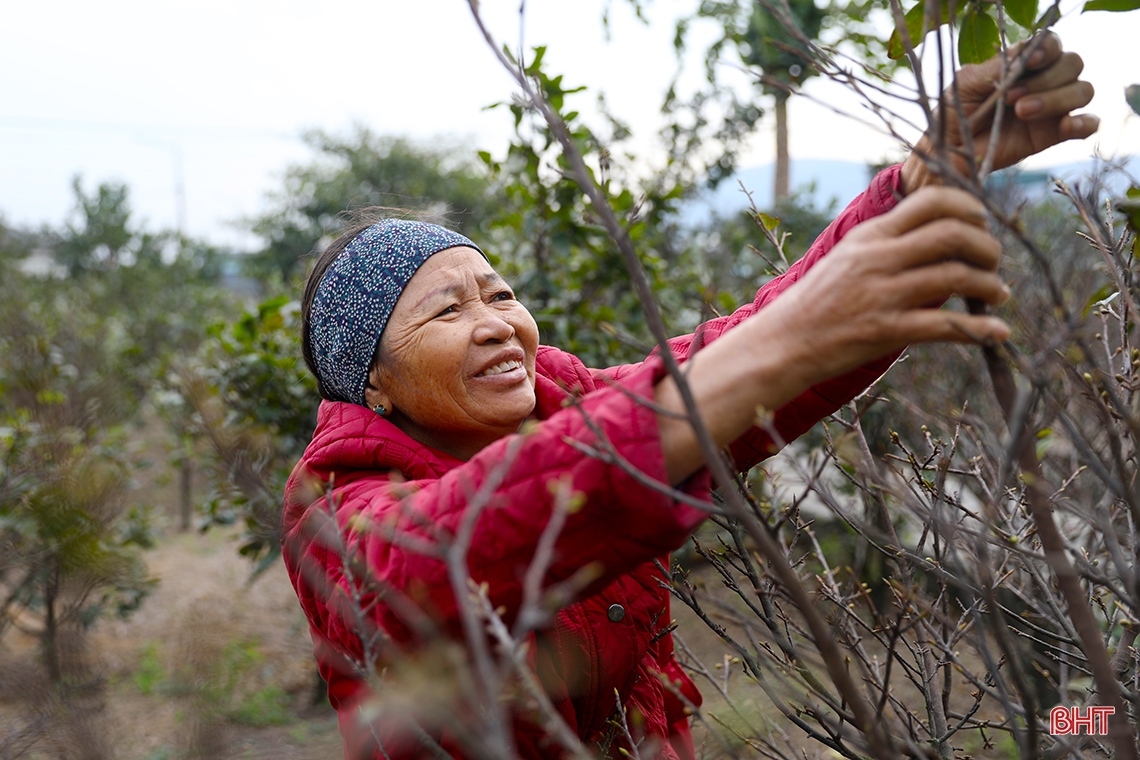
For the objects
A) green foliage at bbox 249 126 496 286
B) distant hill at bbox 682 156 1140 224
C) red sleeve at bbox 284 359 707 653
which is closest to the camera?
red sleeve at bbox 284 359 707 653

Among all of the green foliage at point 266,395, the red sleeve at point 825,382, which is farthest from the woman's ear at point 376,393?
the green foliage at point 266,395

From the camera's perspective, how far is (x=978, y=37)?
1.34 metres

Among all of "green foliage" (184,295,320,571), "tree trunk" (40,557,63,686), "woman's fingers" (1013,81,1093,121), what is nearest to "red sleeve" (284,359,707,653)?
"woman's fingers" (1013,81,1093,121)

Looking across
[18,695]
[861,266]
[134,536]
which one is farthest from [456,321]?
[134,536]

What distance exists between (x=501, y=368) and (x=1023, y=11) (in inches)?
45.3

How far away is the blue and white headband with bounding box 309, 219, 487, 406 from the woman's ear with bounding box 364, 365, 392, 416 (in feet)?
0.04

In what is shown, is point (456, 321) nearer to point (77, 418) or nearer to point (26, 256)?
point (77, 418)

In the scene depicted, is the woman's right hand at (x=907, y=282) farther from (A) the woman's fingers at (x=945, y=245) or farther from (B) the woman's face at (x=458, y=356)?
(B) the woman's face at (x=458, y=356)

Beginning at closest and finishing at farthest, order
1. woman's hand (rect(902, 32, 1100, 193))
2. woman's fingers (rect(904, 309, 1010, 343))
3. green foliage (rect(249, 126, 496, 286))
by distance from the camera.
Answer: woman's fingers (rect(904, 309, 1010, 343)), woman's hand (rect(902, 32, 1100, 193)), green foliage (rect(249, 126, 496, 286))

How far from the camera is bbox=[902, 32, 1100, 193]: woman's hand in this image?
121 cm

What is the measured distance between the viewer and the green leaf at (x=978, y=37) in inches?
52.1

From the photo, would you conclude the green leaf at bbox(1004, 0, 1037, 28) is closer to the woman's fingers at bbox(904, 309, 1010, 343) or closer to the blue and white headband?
the woman's fingers at bbox(904, 309, 1010, 343)

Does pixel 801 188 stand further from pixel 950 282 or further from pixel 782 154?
pixel 950 282

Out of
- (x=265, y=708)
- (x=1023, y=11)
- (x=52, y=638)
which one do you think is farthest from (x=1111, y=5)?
(x=265, y=708)
